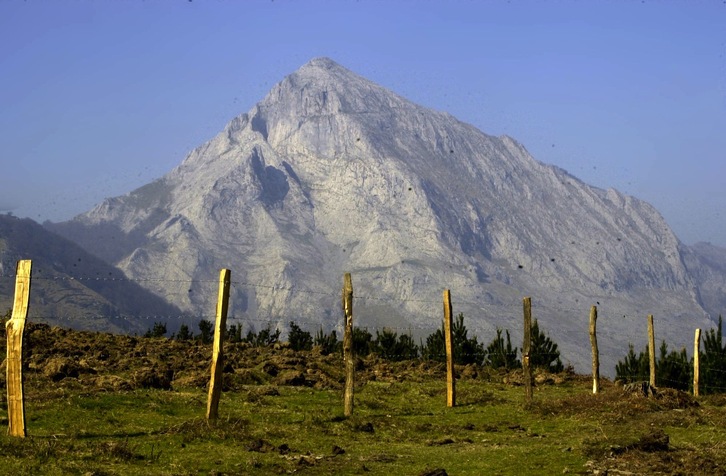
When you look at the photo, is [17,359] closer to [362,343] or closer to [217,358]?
[217,358]

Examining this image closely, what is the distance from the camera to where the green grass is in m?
17.4

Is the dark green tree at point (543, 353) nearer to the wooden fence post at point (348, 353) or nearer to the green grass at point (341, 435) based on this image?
the green grass at point (341, 435)

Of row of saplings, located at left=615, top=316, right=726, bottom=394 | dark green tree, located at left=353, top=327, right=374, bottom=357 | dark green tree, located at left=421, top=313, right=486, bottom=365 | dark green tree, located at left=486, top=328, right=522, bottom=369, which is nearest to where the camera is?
row of saplings, located at left=615, top=316, right=726, bottom=394

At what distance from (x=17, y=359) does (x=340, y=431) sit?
7.14 meters

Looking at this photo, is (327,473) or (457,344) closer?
(327,473)

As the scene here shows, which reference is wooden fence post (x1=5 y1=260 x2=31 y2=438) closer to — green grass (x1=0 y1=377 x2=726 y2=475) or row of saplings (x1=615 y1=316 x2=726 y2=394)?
green grass (x1=0 y1=377 x2=726 y2=475)

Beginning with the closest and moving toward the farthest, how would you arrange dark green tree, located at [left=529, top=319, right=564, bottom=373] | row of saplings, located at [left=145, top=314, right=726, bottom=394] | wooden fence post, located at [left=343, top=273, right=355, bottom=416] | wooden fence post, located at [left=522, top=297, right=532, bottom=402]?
wooden fence post, located at [left=343, top=273, right=355, bottom=416] → wooden fence post, located at [left=522, top=297, right=532, bottom=402] → row of saplings, located at [left=145, top=314, right=726, bottom=394] → dark green tree, located at [left=529, top=319, right=564, bottom=373]

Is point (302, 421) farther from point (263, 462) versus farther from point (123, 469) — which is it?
point (123, 469)

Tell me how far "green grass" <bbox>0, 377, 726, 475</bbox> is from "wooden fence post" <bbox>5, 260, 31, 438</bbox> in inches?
18.6

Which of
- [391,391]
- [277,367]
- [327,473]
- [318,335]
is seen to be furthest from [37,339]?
[318,335]

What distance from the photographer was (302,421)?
22.6 meters

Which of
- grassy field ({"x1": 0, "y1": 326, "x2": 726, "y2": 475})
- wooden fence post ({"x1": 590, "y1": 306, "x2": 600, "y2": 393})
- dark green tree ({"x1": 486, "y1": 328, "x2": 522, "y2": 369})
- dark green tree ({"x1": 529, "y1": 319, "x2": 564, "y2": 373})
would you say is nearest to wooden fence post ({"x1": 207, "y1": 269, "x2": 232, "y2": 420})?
grassy field ({"x1": 0, "y1": 326, "x2": 726, "y2": 475})

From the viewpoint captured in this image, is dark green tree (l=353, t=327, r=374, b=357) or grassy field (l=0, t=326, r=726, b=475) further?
dark green tree (l=353, t=327, r=374, b=357)

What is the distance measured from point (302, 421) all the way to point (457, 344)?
3730cm
